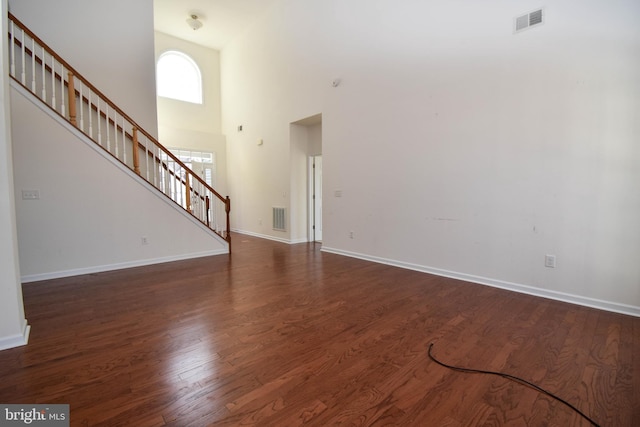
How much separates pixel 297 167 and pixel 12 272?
4.89m

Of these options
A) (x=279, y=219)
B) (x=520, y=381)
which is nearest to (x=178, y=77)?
(x=279, y=219)

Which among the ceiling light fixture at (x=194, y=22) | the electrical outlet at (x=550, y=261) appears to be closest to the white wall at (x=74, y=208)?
the ceiling light fixture at (x=194, y=22)

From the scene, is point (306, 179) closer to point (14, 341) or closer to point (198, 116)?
point (198, 116)

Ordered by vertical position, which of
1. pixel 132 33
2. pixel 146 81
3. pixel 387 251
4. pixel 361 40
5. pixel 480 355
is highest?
pixel 132 33

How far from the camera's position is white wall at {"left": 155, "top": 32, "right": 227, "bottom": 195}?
741 centimetres

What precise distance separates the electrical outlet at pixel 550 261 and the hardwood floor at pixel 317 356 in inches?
16.4

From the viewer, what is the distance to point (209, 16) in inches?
264

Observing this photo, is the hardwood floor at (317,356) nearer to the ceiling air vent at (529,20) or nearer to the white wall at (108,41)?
the ceiling air vent at (529,20)

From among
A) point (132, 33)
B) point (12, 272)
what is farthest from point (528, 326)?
point (132, 33)

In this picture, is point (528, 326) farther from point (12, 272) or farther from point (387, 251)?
point (12, 272)

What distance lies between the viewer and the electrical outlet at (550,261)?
3.03 meters

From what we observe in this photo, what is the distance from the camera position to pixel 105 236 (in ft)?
13.7

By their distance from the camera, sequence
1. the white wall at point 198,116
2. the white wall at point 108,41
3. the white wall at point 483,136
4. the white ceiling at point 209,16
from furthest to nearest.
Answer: the white wall at point 198,116 → the white ceiling at point 209,16 → the white wall at point 108,41 → the white wall at point 483,136

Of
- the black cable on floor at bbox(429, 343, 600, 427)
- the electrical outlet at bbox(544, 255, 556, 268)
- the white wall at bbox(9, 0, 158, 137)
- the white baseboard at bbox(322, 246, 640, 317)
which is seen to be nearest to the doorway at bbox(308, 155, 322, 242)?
the white baseboard at bbox(322, 246, 640, 317)
